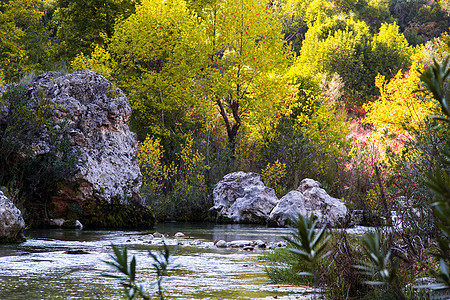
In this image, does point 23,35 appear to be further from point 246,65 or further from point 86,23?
point 246,65

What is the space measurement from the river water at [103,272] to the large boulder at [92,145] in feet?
12.6

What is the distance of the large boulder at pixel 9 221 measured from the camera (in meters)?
8.26

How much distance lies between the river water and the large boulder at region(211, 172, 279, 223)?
7124mm

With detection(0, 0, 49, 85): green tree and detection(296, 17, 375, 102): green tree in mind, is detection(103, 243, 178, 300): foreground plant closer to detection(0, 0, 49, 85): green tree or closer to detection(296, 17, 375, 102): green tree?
detection(0, 0, 49, 85): green tree

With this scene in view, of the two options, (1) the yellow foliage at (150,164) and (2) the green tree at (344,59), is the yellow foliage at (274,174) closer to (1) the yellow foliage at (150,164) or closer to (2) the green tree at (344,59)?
(1) the yellow foliage at (150,164)

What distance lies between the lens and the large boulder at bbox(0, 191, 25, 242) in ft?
27.1

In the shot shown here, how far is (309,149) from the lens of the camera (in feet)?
62.8

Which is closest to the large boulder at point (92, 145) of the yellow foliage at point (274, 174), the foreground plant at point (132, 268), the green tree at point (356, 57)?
the yellow foliage at point (274, 174)

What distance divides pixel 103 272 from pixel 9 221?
3.85m

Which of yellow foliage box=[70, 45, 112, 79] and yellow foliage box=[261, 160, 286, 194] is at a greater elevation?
yellow foliage box=[70, 45, 112, 79]

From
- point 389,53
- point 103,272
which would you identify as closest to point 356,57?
point 389,53

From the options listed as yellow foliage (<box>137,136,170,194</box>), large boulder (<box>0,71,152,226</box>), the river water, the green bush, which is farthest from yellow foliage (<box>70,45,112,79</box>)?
the river water

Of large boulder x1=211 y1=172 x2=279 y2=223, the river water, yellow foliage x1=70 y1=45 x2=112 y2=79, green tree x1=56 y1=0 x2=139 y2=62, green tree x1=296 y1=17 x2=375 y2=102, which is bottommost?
the river water

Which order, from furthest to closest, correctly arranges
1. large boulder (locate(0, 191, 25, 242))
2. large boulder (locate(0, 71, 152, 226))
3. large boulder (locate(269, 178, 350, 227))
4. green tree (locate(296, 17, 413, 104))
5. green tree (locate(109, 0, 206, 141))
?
green tree (locate(296, 17, 413, 104))
green tree (locate(109, 0, 206, 141))
large boulder (locate(269, 178, 350, 227))
large boulder (locate(0, 71, 152, 226))
large boulder (locate(0, 191, 25, 242))
